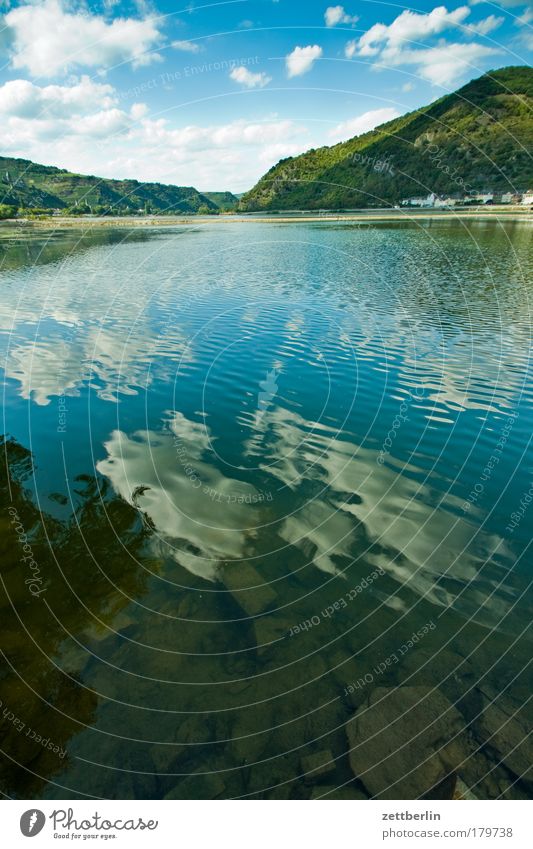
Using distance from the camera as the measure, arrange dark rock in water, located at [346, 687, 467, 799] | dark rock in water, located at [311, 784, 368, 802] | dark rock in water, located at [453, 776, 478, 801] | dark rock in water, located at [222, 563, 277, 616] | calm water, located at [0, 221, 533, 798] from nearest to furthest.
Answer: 1. dark rock in water, located at [453, 776, 478, 801]
2. dark rock in water, located at [311, 784, 368, 802]
3. dark rock in water, located at [346, 687, 467, 799]
4. calm water, located at [0, 221, 533, 798]
5. dark rock in water, located at [222, 563, 277, 616]

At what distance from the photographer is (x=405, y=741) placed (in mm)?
8562

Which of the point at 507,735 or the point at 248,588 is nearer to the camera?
the point at 507,735

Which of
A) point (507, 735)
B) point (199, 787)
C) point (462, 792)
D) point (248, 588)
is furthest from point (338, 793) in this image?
point (248, 588)

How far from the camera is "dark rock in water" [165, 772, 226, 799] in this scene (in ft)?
26.2

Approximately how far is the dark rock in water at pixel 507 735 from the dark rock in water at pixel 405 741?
0.49 m

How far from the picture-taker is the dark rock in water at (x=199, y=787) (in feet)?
26.2

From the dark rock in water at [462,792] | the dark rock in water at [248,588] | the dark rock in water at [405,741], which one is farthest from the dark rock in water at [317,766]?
the dark rock in water at [248,588]

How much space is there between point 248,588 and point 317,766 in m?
4.80

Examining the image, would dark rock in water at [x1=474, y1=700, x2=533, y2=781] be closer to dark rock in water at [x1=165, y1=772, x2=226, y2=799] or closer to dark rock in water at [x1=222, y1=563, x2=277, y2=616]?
dark rock in water at [x1=165, y1=772, x2=226, y2=799]

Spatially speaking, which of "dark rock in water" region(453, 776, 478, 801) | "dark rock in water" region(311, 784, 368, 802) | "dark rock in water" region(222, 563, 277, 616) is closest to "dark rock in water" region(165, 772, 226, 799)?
"dark rock in water" region(311, 784, 368, 802)

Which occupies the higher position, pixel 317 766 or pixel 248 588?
pixel 248 588

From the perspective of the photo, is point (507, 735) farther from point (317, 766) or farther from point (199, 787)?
point (199, 787)

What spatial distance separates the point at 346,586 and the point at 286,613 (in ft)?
6.87

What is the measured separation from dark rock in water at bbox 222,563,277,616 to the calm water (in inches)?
3.0
